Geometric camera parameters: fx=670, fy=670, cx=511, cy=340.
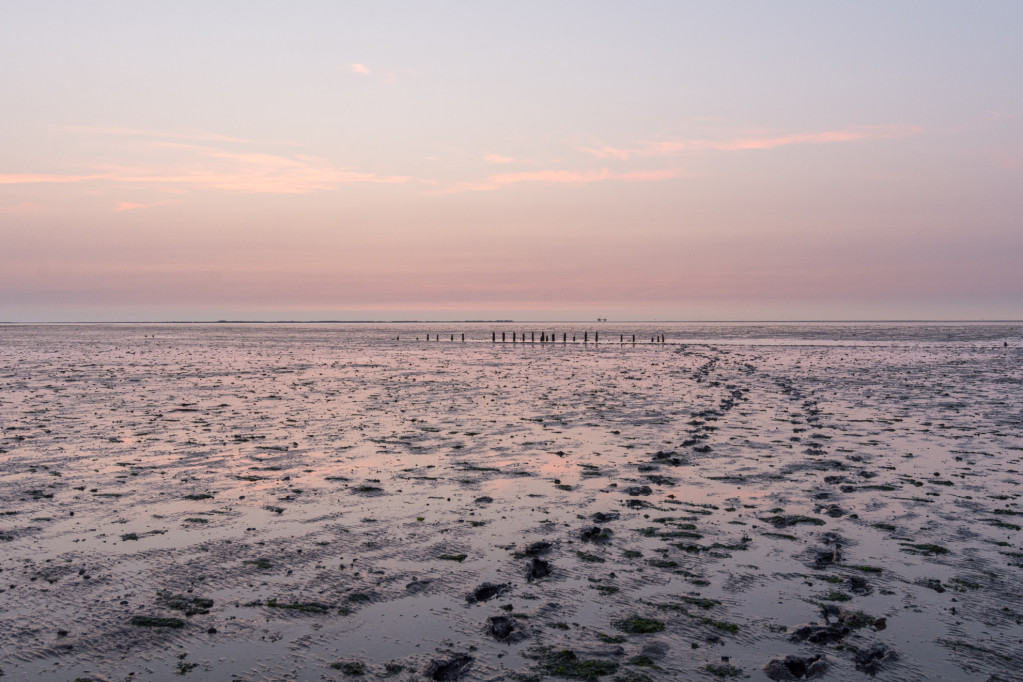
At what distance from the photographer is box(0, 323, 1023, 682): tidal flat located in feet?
21.5

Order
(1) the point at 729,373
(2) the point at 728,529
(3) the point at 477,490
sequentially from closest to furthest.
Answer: (2) the point at 728,529
(3) the point at 477,490
(1) the point at 729,373

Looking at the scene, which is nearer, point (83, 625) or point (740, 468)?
point (83, 625)

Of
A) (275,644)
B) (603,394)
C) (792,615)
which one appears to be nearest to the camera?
(275,644)

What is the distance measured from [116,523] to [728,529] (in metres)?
9.54

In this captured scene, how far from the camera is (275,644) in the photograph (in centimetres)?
670

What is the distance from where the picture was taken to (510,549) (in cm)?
948

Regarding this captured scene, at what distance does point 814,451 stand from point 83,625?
15255 millimetres

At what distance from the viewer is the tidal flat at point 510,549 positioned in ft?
21.5

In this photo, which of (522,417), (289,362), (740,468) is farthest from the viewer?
(289,362)

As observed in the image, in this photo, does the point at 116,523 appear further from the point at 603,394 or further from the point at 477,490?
the point at 603,394

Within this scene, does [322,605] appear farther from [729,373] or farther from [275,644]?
[729,373]

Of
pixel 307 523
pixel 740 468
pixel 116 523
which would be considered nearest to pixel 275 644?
pixel 307 523

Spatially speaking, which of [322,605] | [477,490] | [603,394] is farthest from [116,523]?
[603,394]

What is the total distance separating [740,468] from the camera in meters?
14.6
